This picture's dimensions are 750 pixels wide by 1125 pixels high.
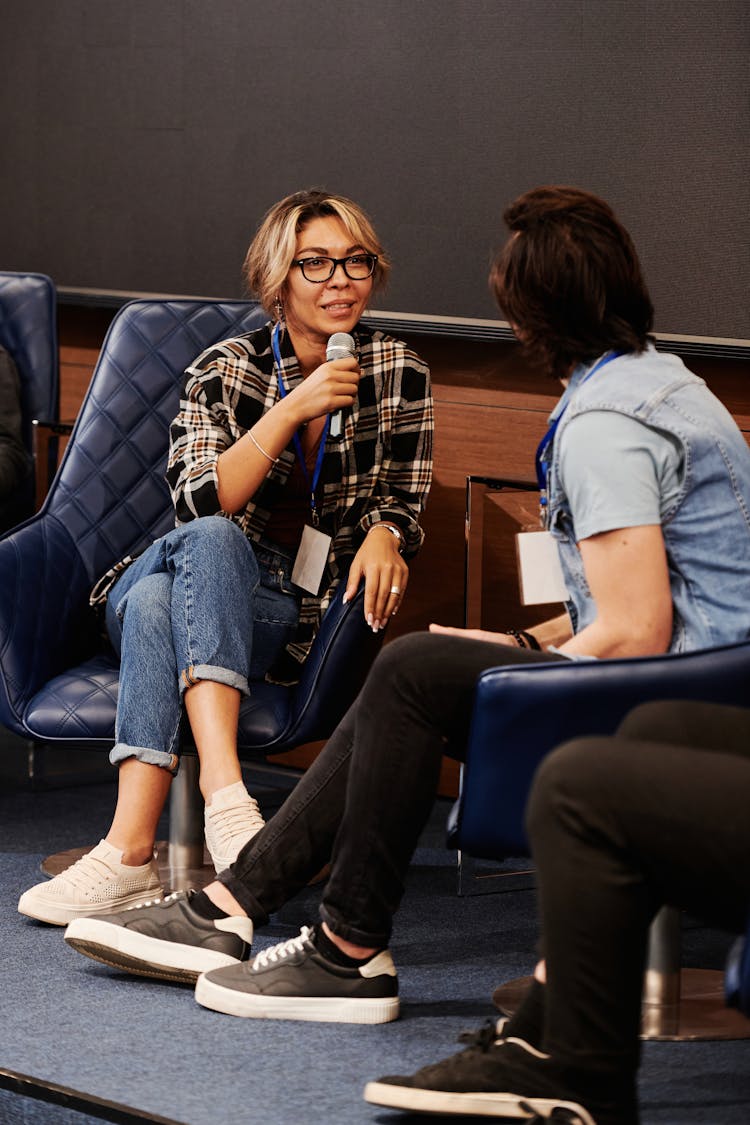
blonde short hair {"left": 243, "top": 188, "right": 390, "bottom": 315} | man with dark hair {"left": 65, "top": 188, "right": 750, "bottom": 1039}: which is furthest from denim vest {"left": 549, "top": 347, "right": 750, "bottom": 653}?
blonde short hair {"left": 243, "top": 188, "right": 390, "bottom": 315}

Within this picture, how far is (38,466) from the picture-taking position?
3.34 meters

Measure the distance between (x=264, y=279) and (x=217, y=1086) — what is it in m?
1.44

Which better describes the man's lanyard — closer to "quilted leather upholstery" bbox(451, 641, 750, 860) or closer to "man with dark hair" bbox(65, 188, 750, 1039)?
"man with dark hair" bbox(65, 188, 750, 1039)

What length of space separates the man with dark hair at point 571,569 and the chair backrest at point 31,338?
5.02ft

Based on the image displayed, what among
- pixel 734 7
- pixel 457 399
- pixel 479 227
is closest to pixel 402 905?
pixel 457 399

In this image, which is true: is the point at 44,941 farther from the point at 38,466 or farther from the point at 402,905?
the point at 38,466

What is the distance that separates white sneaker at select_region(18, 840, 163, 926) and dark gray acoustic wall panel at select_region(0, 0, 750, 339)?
1361 millimetres

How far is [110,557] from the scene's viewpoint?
304cm

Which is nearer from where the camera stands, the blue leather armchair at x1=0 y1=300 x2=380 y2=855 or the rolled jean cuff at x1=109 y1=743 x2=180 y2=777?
the rolled jean cuff at x1=109 y1=743 x2=180 y2=777

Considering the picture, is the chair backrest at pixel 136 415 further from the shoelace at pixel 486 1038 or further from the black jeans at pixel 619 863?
the black jeans at pixel 619 863

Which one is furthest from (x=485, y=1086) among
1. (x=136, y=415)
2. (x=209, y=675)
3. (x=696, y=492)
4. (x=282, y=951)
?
(x=136, y=415)

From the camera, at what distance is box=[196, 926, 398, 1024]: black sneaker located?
2139 millimetres

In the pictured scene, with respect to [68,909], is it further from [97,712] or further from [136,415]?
[136,415]

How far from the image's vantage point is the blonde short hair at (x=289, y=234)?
2764 millimetres
